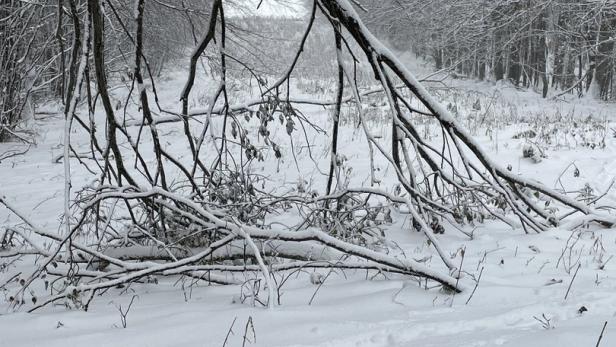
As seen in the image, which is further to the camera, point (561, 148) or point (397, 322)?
point (561, 148)

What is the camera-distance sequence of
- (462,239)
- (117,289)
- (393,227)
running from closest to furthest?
(117,289) < (462,239) < (393,227)

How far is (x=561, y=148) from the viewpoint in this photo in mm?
8141

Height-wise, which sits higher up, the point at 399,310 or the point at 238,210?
the point at 238,210

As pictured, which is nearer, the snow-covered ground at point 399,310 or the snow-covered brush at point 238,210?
the snow-covered ground at point 399,310

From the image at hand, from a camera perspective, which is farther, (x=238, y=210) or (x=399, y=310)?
(x=238, y=210)

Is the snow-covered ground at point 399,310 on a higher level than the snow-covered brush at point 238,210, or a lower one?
lower

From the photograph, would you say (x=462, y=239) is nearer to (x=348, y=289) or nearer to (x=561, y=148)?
(x=348, y=289)

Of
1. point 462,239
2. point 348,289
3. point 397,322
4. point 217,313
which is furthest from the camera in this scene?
point 462,239

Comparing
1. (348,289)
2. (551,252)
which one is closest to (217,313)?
(348,289)

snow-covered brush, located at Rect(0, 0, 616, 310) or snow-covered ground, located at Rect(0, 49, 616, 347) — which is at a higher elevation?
snow-covered brush, located at Rect(0, 0, 616, 310)

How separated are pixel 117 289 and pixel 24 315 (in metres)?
0.66

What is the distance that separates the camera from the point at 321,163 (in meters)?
8.13

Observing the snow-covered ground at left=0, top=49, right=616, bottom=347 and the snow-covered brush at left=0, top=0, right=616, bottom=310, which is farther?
the snow-covered brush at left=0, top=0, right=616, bottom=310

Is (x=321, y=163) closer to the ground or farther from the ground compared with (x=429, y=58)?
closer to the ground
